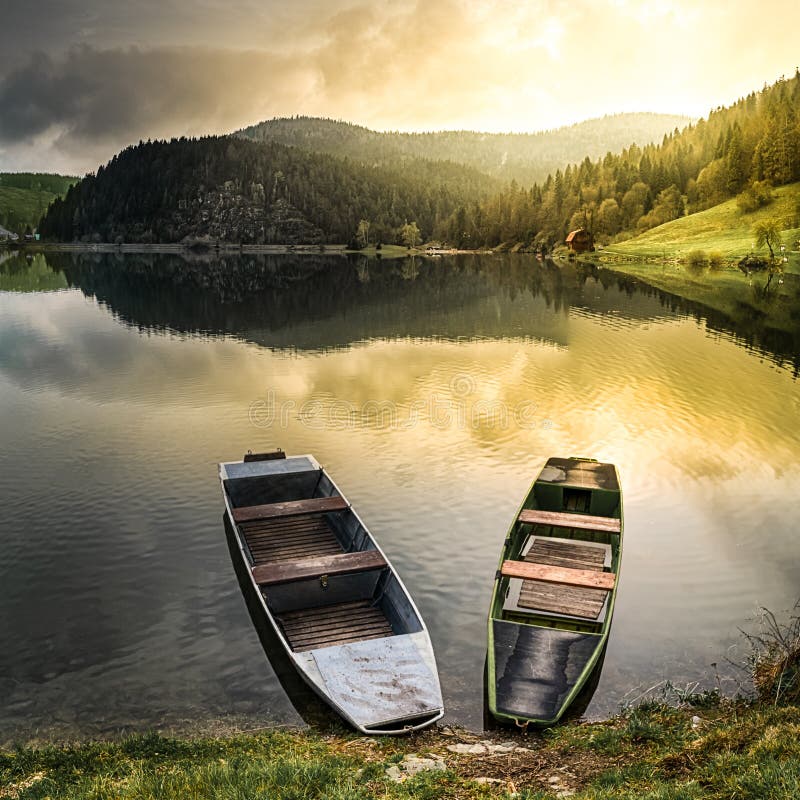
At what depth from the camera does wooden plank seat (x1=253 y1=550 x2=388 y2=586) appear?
74.3 feet

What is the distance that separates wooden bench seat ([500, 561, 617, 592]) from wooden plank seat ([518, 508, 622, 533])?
384 cm

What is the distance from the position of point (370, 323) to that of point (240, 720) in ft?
249

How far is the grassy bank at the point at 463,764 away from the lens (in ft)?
41.0

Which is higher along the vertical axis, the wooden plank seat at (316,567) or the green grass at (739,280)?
the green grass at (739,280)

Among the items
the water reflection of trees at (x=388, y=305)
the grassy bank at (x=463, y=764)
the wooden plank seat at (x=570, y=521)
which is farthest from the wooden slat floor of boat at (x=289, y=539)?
the water reflection of trees at (x=388, y=305)

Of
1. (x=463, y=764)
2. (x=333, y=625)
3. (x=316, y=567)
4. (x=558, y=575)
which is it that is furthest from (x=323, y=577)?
(x=463, y=764)

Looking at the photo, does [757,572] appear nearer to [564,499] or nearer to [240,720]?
[564,499]

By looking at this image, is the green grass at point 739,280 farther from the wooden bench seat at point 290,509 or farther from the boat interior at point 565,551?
the wooden bench seat at point 290,509

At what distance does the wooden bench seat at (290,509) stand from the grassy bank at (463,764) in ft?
35.6

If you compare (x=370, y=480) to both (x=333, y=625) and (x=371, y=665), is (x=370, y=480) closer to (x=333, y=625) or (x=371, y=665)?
(x=333, y=625)

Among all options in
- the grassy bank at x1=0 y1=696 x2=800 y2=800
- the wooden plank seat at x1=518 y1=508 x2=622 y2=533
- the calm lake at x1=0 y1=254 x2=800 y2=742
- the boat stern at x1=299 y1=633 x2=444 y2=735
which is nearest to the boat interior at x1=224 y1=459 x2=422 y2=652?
the boat stern at x1=299 y1=633 x2=444 y2=735

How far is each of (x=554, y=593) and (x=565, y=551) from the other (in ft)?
13.5

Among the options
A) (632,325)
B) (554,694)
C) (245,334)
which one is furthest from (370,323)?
(554,694)

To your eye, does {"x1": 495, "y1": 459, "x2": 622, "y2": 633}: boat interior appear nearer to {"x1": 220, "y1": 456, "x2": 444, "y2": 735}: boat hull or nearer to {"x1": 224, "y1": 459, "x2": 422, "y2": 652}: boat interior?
{"x1": 220, "y1": 456, "x2": 444, "y2": 735}: boat hull
